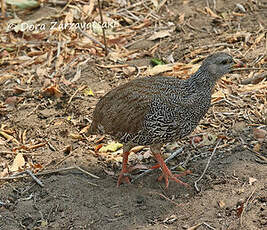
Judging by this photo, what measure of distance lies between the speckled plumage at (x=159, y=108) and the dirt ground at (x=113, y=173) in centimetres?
40

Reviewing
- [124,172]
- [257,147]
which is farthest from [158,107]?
[257,147]

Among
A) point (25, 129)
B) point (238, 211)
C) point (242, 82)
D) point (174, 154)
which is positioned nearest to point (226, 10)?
point (242, 82)

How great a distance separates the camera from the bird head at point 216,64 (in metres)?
5.83

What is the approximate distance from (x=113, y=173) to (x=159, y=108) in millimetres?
1192

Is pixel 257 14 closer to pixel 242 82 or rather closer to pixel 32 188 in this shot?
pixel 242 82

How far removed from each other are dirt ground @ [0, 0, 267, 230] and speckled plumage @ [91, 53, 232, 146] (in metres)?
0.65

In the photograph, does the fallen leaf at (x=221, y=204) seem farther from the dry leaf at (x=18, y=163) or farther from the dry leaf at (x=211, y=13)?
the dry leaf at (x=211, y=13)

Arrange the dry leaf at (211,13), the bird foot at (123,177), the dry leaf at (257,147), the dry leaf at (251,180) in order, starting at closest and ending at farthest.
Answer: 1. the dry leaf at (251,180)
2. the bird foot at (123,177)
3. the dry leaf at (257,147)
4. the dry leaf at (211,13)

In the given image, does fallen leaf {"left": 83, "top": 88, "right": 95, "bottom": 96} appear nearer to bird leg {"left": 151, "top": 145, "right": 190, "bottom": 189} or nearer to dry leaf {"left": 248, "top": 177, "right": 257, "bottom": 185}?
bird leg {"left": 151, "top": 145, "right": 190, "bottom": 189}

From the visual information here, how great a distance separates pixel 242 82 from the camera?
7539mm

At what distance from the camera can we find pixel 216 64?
586 centimetres

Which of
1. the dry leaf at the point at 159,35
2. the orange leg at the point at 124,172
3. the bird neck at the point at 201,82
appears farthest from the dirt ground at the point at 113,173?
the bird neck at the point at 201,82

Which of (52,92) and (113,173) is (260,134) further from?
(52,92)

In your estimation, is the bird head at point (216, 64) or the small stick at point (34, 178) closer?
the bird head at point (216, 64)
